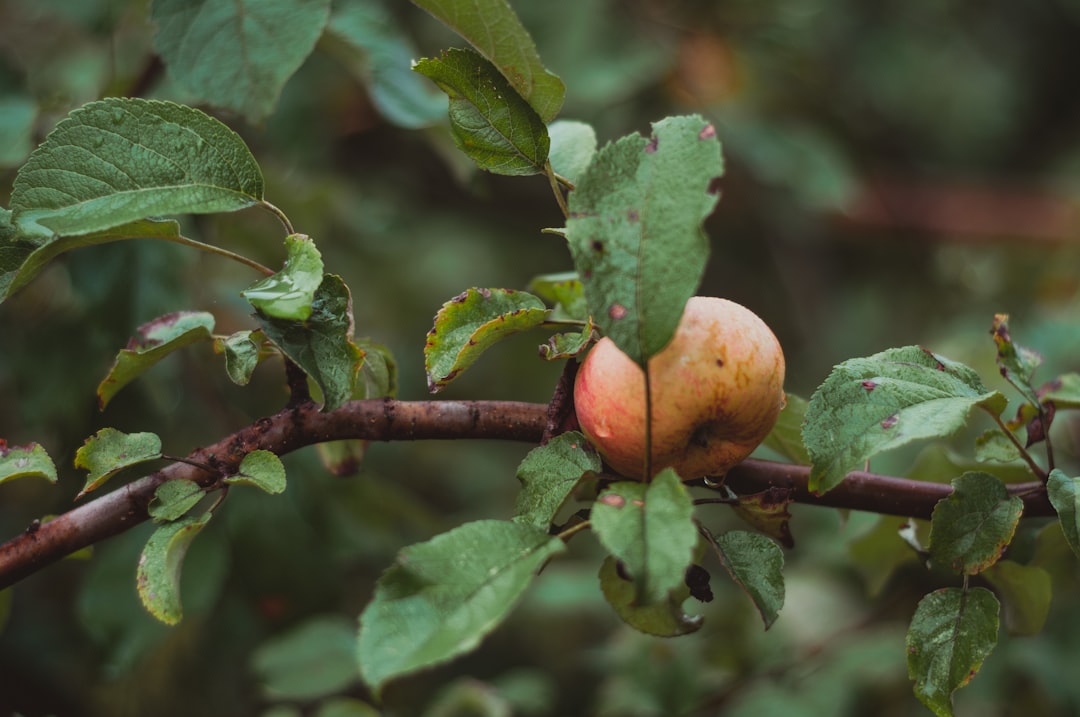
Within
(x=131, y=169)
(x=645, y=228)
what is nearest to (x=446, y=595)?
(x=645, y=228)

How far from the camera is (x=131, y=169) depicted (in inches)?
21.0

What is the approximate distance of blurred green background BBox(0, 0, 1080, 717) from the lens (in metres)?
1.02

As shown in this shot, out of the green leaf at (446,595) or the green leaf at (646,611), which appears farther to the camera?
the green leaf at (646,611)

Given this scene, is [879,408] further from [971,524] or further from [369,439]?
[369,439]

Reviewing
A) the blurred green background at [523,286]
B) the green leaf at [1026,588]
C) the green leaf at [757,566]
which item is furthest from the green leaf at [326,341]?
the green leaf at [1026,588]

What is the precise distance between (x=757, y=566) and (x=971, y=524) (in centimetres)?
14

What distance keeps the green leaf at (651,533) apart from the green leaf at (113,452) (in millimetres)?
269

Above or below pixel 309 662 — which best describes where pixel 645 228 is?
above

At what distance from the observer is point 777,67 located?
190 centimetres

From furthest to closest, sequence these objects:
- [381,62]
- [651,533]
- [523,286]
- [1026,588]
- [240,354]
Answer: [523,286], [381,62], [1026,588], [240,354], [651,533]

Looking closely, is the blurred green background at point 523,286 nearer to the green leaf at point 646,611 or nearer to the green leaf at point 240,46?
the green leaf at point 240,46

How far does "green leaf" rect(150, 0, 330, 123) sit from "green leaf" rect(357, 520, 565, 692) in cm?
41

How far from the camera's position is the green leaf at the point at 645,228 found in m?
0.44

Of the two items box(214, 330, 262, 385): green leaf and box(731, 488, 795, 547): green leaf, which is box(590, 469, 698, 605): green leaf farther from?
box(214, 330, 262, 385): green leaf
